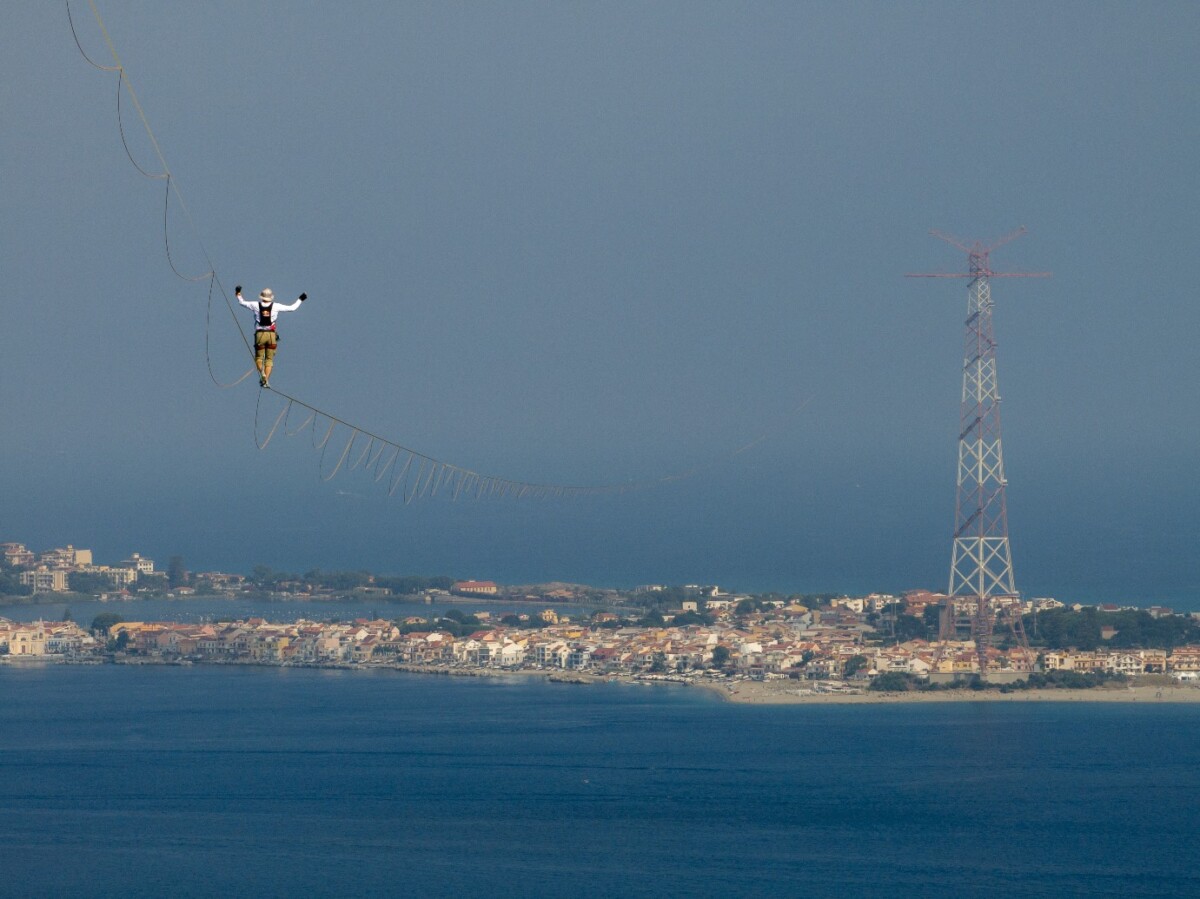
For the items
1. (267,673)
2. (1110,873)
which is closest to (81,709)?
(267,673)

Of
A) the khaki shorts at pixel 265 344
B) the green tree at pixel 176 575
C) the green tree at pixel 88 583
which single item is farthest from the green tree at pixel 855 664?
the khaki shorts at pixel 265 344

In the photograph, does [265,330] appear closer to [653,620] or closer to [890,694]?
[890,694]

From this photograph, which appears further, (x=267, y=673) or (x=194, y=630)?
(x=194, y=630)

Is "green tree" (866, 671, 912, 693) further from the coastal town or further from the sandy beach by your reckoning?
the sandy beach

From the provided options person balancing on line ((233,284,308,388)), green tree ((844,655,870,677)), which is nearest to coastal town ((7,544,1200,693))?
green tree ((844,655,870,677))

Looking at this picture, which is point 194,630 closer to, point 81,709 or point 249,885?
point 81,709

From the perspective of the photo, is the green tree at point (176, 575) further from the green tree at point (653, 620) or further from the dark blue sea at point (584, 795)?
the dark blue sea at point (584, 795)
